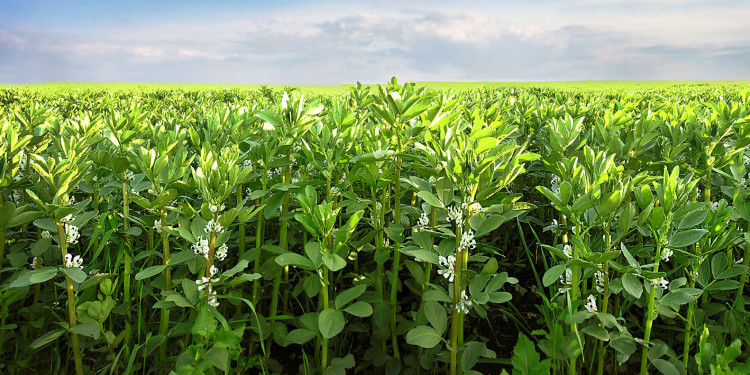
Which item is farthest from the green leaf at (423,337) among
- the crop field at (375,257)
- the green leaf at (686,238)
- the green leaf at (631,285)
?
the green leaf at (686,238)

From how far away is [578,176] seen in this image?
73.2 inches

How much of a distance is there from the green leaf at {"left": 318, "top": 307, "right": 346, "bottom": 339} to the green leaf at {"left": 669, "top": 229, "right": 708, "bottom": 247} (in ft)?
4.23

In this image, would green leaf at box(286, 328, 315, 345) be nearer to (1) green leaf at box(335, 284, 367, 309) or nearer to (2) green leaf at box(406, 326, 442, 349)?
(1) green leaf at box(335, 284, 367, 309)

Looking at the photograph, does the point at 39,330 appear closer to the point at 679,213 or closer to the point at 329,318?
the point at 329,318

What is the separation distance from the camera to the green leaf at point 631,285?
1.63 metres

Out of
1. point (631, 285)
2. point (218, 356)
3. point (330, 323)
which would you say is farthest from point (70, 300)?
point (631, 285)

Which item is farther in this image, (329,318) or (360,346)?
(360,346)

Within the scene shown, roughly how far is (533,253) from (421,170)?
70.7 inches

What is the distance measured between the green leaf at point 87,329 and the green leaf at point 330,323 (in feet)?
2.96

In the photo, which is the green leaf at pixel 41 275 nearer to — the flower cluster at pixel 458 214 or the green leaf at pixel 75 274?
Answer: the green leaf at pixel 75 274

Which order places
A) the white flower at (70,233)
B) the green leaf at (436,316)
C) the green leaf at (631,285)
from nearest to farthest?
the green leaf at (631,285) → the green leaf at (436,316) → the white flower at (70,233)

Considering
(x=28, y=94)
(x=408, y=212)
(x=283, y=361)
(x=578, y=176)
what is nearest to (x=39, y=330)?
(x=283, y=361)

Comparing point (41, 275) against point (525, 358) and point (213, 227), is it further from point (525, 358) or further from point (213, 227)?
point (525, 358)

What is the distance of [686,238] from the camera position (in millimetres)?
1776
